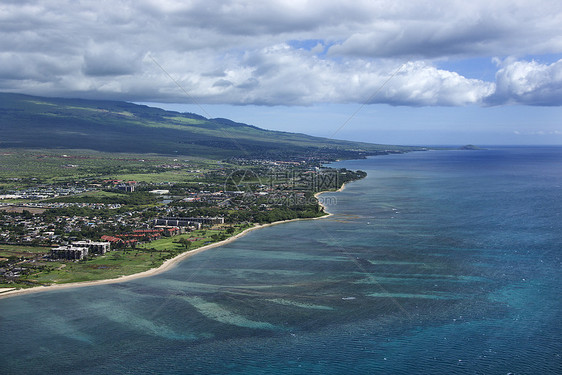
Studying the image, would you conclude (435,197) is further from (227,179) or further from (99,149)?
(99,149)

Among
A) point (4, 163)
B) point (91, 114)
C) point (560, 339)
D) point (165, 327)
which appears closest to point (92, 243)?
point (165, 327)

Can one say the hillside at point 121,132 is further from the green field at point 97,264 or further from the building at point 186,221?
the green field at point 97,264

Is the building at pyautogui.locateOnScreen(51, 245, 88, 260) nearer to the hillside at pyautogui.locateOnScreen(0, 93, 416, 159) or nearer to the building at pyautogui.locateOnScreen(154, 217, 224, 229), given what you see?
the building at pyautogui.locateOnScreen(154, 217, 224, 229)

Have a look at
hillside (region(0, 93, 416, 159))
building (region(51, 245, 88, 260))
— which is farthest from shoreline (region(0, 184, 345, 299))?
hillside (region(0, 93, 416, 159))

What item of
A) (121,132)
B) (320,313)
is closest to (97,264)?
(320,313)

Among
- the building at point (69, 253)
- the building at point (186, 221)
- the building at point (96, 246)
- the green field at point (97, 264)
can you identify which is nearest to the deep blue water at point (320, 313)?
the green field at point (97, 264)

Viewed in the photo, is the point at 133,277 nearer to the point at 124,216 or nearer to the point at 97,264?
the point at 97,264
